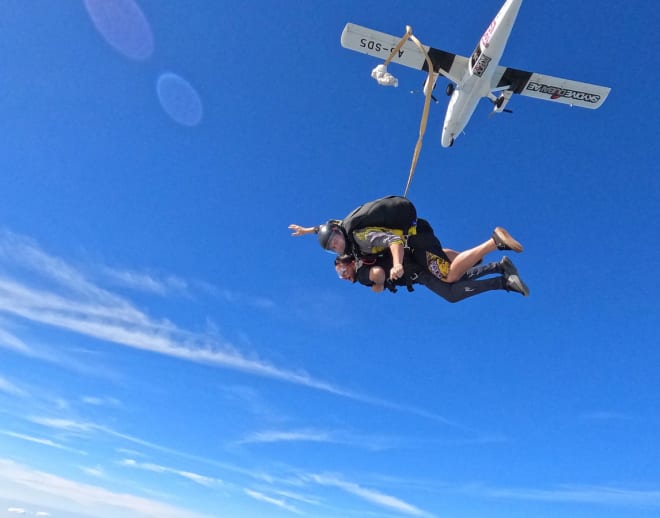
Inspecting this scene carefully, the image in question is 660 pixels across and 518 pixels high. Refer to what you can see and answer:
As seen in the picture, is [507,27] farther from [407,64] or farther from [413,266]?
[413,266]

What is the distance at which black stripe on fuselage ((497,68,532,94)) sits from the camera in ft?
108

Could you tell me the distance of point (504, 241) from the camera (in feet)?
17.1

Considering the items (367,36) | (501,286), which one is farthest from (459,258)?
(367,36)

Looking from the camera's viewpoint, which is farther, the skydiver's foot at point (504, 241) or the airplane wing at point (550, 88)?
the airplane wing at point (550, 88)

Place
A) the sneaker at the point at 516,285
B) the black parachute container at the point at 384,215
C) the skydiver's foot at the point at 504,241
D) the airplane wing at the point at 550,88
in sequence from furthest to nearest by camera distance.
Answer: the airplane wing at the point at 550,88 → the black parachute container at the point at 384,215 → the sneaker at the point at 516,285 → the skydiver's foot at the point at 504,241

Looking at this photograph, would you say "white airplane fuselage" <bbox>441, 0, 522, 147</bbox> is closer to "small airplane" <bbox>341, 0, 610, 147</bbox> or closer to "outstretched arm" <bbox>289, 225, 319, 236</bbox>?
"small airplane" <bbox>341, 0, 610, 147</bbox>

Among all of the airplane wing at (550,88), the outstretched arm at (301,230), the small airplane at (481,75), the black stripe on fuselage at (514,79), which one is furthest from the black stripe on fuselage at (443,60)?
the outstretched arm at (301,230)

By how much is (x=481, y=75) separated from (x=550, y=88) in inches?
450

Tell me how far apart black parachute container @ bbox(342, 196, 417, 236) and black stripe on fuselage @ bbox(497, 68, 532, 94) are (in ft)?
106

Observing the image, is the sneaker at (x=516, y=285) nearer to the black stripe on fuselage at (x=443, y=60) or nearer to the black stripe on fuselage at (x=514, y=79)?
the black stripe on fuselage at (x=443, y=60)

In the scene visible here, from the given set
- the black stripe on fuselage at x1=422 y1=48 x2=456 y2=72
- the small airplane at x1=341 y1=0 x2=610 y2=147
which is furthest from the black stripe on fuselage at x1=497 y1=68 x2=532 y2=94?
the black stripe on fuselage at x1=422 y1=48 x2=456 y2=72

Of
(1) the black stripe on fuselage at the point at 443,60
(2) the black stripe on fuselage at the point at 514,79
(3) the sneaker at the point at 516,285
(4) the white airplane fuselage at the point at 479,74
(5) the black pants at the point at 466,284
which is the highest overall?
(2) the black stripe on fuselage at the point at 514,79

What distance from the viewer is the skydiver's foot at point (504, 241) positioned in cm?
517

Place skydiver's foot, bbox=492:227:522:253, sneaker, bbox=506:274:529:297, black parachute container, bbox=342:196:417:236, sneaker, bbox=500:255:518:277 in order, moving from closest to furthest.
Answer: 1. skydiver's foot, bbox=492:227:522:253
2. sneaker, bbox=506:274:529:297
3. sneaker, bbox=500:255:518:277
4. black parachute container, bbox=342:196:417:236
